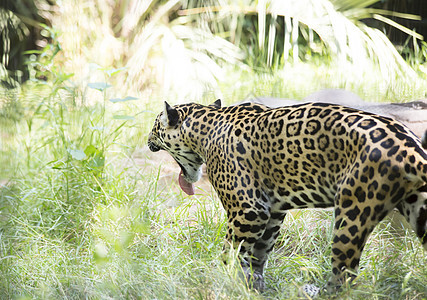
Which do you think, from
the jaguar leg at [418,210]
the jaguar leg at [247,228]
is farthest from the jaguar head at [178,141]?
the jaguar leg at [418,210]

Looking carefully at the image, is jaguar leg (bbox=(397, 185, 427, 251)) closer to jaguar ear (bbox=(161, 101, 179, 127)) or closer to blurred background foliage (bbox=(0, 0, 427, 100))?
jaguar ear (bbox=(161, 101, 179, 127))

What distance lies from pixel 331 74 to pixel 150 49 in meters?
2.58

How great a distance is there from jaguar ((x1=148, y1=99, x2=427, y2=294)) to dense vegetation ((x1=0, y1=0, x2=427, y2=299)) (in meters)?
0.27

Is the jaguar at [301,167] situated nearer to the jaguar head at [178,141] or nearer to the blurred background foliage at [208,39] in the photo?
the jaguar head at [178,141]

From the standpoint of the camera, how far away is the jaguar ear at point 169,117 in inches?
137

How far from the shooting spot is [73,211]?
14.3 feet

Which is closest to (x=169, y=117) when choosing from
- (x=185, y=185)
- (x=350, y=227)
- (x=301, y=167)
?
(x=185, y=185)

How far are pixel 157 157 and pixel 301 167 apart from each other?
9.14ft

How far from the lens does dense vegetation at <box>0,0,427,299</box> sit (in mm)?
3271

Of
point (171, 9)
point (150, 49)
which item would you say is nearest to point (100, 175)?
point (150, 49)

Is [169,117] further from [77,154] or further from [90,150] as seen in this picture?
[90,150]

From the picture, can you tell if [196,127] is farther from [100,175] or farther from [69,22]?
[69,22]

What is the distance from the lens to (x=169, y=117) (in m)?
3.50

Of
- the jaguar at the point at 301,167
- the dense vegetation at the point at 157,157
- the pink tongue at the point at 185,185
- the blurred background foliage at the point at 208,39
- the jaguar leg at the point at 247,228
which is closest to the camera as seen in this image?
the jaguar at the point at 301,167
